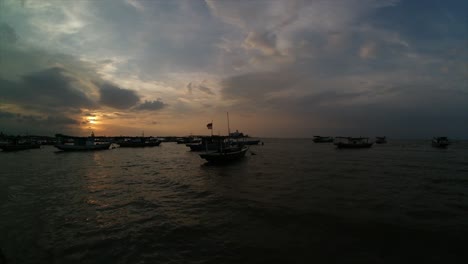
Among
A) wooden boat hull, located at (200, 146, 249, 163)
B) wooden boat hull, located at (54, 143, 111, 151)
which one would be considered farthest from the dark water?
wooden boat hull, located at (54, 143, 111, 151)

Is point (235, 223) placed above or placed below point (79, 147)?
below

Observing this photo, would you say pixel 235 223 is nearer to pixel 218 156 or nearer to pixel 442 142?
pixel 218 156

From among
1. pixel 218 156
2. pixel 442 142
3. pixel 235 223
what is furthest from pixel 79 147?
pixel 442 142

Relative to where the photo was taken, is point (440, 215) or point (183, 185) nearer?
point (440, 215)

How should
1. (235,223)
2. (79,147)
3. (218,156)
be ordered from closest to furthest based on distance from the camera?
(235,223) < (218,156) < (79,147)

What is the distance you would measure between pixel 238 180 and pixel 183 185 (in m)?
4.93

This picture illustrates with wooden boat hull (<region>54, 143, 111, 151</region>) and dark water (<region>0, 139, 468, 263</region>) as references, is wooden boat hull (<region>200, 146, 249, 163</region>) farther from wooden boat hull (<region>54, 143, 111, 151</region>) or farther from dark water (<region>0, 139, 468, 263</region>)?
wooden boat hull (<region>54, 143, 111, 151</region>)

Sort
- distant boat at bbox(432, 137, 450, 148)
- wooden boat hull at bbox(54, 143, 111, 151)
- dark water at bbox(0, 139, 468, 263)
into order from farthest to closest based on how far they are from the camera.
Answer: distant boat at bbox(432, 137, 450, 148) < wooden boat hull at bbox(54, 143, 111, 151) < dark water at bbox(0, 139, 468, 263)

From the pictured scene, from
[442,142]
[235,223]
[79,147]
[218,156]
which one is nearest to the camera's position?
[235,223]

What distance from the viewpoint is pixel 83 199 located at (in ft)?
44.1

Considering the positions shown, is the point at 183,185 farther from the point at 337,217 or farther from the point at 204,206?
the point at 337,217

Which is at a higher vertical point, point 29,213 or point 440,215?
point 29,213

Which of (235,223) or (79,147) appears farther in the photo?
(79,147)

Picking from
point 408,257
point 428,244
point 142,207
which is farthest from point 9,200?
point 428,244
